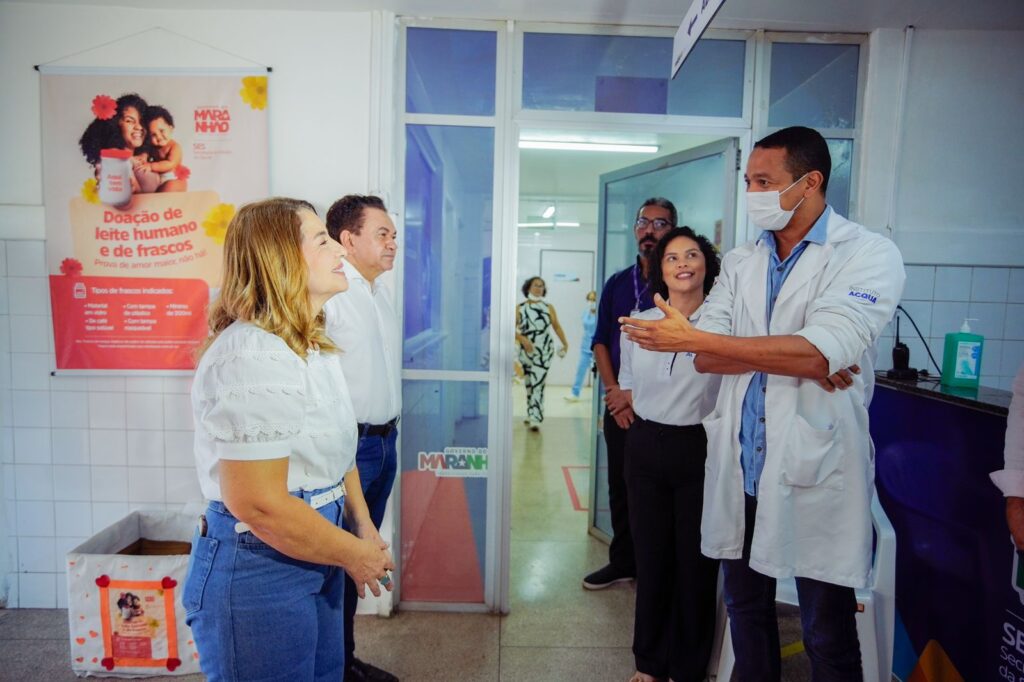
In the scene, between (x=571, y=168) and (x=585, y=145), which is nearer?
(x=585, y=145)

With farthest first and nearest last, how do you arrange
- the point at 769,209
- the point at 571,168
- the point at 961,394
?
the point at 571,168 < the point at 961,394 < the point at 769,209

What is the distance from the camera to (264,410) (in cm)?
107

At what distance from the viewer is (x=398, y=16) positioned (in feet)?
8.04

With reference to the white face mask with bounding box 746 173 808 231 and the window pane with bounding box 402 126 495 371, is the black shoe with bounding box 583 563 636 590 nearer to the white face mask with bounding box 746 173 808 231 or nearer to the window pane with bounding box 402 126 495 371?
the window pane with bounding box 402 126 495 371

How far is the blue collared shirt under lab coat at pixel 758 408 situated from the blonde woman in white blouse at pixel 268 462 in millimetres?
1042

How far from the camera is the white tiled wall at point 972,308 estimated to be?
2.57 meters

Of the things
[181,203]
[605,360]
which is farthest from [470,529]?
[181,203]

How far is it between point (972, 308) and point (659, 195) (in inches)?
62.4

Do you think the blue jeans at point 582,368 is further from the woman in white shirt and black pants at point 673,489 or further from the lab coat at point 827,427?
the lab coat at point 827,427

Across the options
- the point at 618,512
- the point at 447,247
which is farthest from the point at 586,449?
the point at 447,247

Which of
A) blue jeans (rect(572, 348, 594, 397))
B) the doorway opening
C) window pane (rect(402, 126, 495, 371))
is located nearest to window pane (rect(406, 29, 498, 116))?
window pane (rect(402, 126, 495, 371))

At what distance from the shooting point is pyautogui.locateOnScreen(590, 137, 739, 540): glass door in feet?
8.70

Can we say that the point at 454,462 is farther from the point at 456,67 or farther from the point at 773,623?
the point at 456,67

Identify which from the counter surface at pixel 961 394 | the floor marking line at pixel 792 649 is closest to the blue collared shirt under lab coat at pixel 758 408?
the counter surface at pixel 961 394
